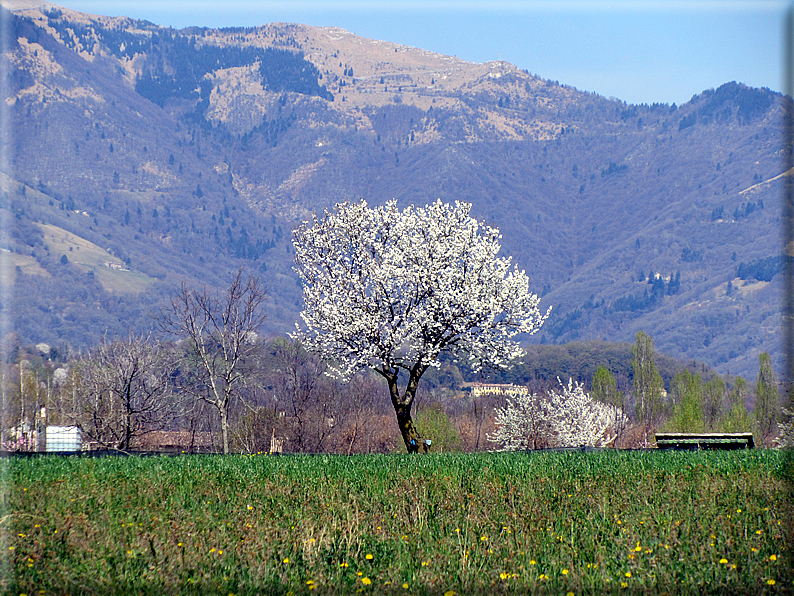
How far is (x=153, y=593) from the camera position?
958 centimetres

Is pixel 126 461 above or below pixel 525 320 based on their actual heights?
below

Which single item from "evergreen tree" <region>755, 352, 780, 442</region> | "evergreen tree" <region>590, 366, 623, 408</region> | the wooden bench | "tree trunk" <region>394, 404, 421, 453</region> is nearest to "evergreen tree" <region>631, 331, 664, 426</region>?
"evergreen tree" <region>590, 366, 623, 408</region>

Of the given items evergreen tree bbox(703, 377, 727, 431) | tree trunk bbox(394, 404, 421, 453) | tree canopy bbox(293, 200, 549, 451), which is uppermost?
tree canopy bbox(293, 200, 549, 451)

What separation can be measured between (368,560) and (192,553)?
240 cm

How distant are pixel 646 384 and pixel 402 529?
127m

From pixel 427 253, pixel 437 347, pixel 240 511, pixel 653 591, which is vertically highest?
pixel 427 253

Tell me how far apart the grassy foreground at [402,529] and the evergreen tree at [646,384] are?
369ft

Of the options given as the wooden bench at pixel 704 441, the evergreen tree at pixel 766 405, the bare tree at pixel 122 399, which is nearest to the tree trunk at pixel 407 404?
the wooden bench at pixel 704 441

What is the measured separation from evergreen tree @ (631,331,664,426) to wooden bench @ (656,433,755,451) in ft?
329

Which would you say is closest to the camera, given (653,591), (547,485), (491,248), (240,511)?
(653,591)

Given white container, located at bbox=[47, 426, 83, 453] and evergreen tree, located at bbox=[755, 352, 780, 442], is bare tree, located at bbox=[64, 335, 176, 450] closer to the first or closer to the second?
white container, located at bbox=[47, 426, 83, 453]

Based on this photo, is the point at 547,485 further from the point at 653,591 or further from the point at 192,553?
the point at 192,553

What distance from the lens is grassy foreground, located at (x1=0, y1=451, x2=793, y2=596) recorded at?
9.89 metres

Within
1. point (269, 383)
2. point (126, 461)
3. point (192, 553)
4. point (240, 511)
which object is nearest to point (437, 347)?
point (126, 461)
